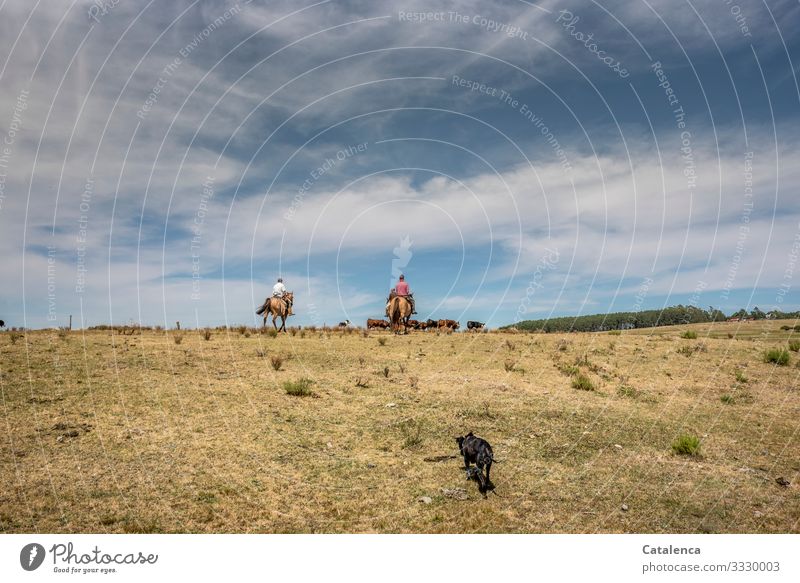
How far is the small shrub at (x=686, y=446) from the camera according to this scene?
10.4m

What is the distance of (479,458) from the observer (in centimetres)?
780

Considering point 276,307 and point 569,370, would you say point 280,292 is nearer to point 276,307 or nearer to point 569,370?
point 276,307

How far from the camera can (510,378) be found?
16891 mm

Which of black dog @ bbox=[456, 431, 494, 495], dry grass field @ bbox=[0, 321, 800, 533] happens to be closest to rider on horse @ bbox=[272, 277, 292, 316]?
dry grass field @ bbox=[0, 321, 800, 533]

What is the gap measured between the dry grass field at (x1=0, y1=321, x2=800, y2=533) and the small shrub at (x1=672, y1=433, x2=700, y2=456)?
3.1 inches

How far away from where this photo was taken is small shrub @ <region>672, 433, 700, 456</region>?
34.2ft

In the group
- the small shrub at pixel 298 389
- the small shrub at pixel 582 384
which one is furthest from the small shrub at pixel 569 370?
the small shrub at pixel 298 389

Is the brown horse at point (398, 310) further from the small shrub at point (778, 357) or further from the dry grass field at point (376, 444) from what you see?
the small shrub at point (778, 357)

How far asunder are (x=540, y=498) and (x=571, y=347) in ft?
57.8

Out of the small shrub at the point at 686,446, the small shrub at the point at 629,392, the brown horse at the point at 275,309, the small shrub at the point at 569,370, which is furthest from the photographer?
the brown horse at the point at 275,309

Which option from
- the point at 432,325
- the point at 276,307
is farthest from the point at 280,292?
the point at 432,325

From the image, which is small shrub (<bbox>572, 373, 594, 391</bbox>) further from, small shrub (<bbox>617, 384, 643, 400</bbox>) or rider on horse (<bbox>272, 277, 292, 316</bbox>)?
rider on horse (<bbox>272, 277, 292, 316</bbox>)
